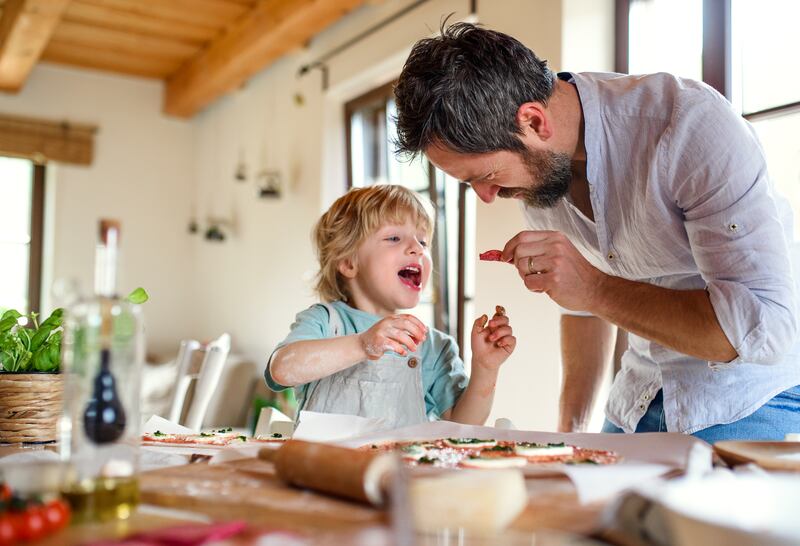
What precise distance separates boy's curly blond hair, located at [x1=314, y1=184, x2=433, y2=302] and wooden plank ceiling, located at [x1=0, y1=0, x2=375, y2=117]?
2.34 metres

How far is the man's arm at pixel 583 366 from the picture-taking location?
1.87 metres

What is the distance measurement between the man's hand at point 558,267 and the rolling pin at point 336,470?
0.69 m

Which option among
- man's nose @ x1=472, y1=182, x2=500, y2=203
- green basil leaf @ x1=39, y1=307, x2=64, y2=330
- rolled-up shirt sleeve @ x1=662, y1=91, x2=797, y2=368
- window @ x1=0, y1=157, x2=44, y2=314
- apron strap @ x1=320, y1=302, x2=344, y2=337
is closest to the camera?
rolled-up shirt sleeve @ x1=662, y1=91, x2=797, y2=368

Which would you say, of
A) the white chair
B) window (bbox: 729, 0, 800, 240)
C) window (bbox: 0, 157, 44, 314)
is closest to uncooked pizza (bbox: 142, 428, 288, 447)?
the white chair

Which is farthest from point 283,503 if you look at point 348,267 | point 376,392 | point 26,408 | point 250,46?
point 250,46

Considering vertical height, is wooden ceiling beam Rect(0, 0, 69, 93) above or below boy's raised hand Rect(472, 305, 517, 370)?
above

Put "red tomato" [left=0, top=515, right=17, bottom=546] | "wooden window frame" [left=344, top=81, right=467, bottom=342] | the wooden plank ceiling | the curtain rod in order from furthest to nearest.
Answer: the wooden plank ceiling → the curtain rod → "wooden window frame" [left=344, top=81, right=467, bottom=342] → "red tomato" [left=0, top=515, right=17, bottom=546]

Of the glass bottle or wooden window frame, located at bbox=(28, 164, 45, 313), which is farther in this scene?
wooden window frame, located at bbox=(28, 164, 45, 313)

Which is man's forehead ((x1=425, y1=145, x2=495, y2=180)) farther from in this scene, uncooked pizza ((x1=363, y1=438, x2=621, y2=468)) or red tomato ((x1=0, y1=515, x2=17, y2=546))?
red tomato ((x1=0, y1=515, x2=17, y2=546))

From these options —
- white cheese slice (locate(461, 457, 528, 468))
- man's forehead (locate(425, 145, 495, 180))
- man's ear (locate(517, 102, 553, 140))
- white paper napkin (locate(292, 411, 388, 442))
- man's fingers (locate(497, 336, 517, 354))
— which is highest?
man's ear (locate(517, 102, 553, 140))

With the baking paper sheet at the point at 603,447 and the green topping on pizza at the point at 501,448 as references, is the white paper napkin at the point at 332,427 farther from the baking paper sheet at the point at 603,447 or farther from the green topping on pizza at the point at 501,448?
the green topping on pizza at the point at 501,448

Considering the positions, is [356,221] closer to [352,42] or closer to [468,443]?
[468,443]

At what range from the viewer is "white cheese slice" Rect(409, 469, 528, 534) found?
616 mm

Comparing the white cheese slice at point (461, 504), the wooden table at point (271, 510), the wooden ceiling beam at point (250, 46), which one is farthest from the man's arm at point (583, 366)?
the wooden ceiling beam at point (250, 46)
